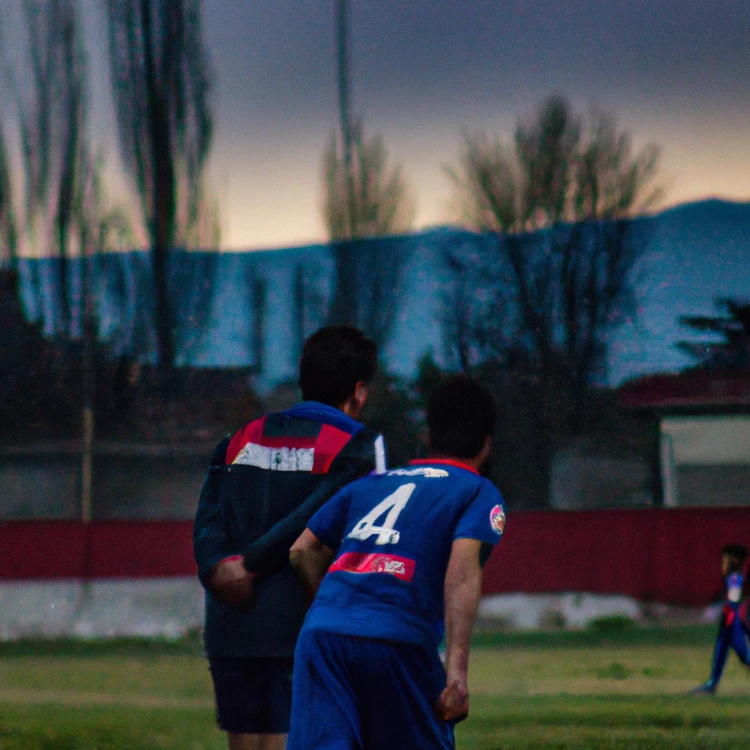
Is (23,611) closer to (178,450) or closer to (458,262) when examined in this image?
(178,450)

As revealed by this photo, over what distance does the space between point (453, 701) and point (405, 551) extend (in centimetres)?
30

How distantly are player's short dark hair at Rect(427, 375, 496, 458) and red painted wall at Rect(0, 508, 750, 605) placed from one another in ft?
48.3

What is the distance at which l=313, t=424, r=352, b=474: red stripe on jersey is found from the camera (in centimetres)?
282

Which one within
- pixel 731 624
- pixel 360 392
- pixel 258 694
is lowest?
pixel 731 624

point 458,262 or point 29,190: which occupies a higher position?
point 29,190

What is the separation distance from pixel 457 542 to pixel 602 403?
15832 millimetres

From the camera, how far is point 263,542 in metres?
2.79

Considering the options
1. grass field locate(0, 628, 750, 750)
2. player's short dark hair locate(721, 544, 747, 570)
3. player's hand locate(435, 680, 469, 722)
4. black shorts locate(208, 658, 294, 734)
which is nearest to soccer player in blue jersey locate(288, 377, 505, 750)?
player's hand locate(435, 680, 469, 722)

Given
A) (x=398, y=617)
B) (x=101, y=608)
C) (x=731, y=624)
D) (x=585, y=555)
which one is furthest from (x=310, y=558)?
(x=585, y=555)

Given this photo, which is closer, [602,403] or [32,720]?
[32,720]

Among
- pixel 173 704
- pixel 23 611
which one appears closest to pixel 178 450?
pixel 23 611

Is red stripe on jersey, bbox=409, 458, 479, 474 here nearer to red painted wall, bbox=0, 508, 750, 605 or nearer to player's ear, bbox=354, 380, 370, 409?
player's ear, bbox=354, 380, 370, 409

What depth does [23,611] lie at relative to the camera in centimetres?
1705

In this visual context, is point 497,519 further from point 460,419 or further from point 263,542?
point 263,542
